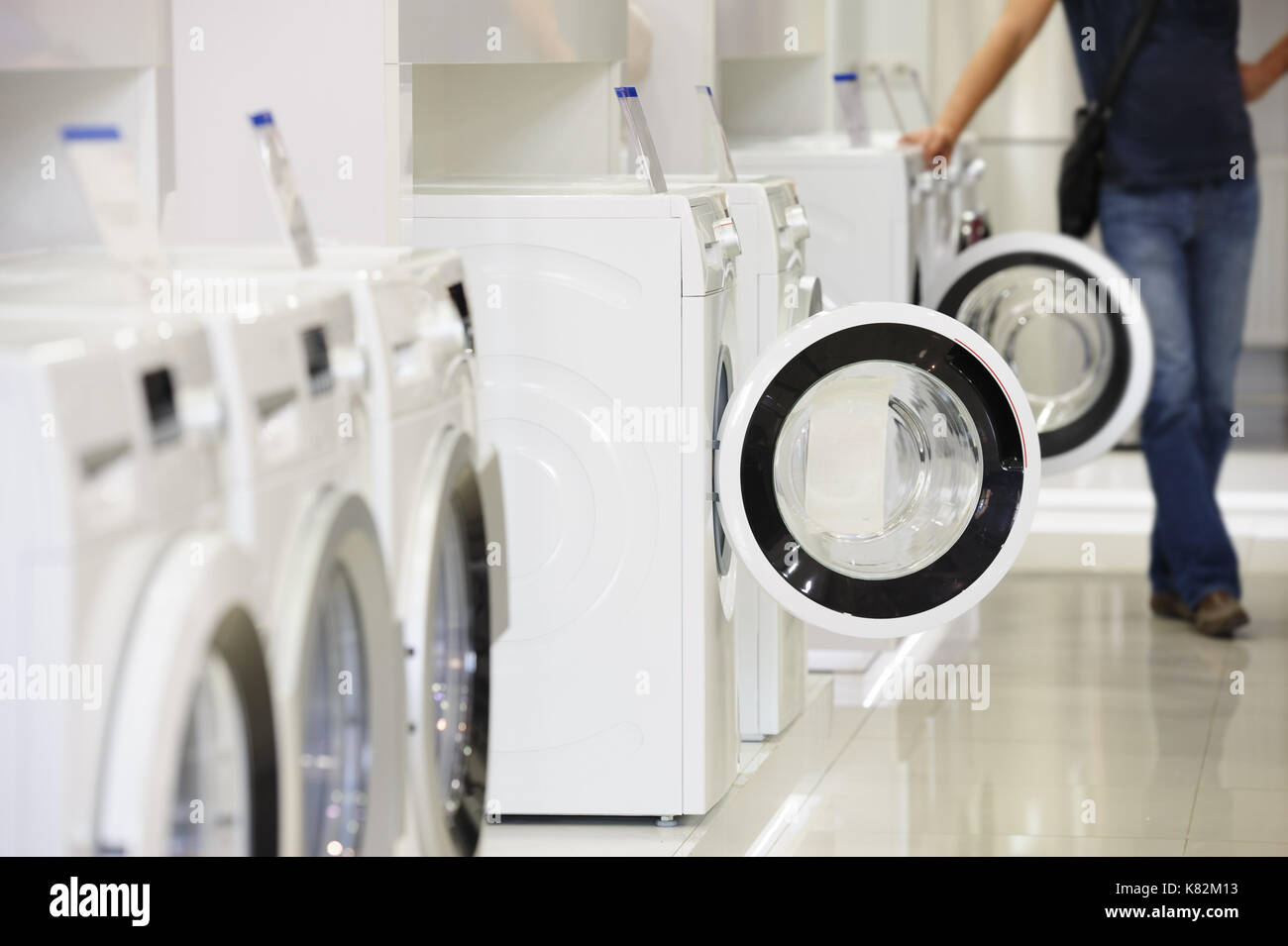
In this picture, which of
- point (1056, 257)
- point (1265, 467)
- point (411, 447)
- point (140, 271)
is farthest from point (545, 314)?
point (1265, 467)

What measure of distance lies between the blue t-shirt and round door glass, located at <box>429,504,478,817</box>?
2.42m

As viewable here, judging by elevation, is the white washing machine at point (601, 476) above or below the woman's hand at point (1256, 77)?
below

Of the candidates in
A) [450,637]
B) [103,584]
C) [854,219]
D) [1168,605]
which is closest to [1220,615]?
[1168,605]

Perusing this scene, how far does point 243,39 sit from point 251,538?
3.58ft

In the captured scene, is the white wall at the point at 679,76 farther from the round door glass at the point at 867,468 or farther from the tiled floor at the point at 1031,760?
the round door glass at the point at 867,468

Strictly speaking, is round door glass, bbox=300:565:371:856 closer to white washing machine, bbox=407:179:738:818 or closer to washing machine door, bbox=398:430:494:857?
washing machine door, bbox=398:430:494:857

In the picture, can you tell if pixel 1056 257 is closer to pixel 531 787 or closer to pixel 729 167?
pixel 729 167

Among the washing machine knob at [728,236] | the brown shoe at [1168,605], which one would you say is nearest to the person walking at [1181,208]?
the brown shoe at [1168,605]

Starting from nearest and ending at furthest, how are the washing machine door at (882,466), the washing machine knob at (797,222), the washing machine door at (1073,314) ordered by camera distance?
the washing machine door at (882,466), the washing machine knob at (797,222), the washing machine door at (1073,314)

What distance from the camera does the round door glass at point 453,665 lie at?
1.86m

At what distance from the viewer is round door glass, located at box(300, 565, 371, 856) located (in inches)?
59.1

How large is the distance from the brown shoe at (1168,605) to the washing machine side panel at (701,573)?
1672 mm

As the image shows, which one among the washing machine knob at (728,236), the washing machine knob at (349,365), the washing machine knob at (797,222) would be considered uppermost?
the washing machine knob at (797,222)
